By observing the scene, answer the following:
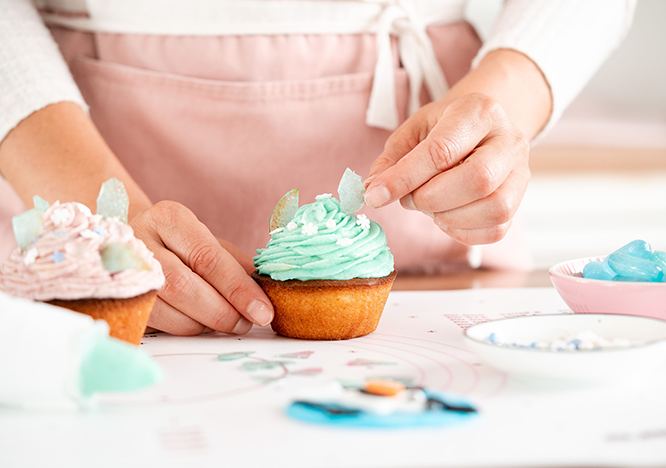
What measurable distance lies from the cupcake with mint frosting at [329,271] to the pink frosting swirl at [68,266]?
0.27m

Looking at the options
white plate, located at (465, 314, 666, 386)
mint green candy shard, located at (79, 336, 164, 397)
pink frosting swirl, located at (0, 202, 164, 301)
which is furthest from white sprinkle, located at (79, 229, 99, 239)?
white plate, located at (465, 314, 666, 386)

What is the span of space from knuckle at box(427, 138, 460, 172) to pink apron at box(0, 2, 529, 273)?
22.5 inches

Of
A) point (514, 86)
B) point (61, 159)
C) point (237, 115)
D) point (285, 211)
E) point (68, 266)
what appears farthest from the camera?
point (237, 115)

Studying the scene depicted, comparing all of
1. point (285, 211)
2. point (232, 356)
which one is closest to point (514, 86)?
point (285, 211)

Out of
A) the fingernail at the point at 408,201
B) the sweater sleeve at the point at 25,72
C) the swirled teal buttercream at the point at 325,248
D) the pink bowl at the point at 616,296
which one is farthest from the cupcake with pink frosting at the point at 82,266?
the pink bowl at the point at 616,296

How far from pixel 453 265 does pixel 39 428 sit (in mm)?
1307

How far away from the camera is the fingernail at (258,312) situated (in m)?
1.05

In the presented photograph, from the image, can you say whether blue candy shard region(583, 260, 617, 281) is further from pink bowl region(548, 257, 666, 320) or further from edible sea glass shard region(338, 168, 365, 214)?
edible sea glass shard region(338, 168, 365, 214)

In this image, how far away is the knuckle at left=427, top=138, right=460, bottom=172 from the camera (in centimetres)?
104

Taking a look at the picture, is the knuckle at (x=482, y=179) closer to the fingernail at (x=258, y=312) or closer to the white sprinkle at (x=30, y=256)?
the fingernail at (x=258, y=312)

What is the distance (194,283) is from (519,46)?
100cm

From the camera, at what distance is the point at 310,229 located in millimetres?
1058

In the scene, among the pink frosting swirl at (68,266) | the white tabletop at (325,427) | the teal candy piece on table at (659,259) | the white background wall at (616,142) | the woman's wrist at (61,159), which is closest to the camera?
the white tabletop at (325,427)

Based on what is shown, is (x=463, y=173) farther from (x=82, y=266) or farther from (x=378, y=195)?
(x=82, y=266)
